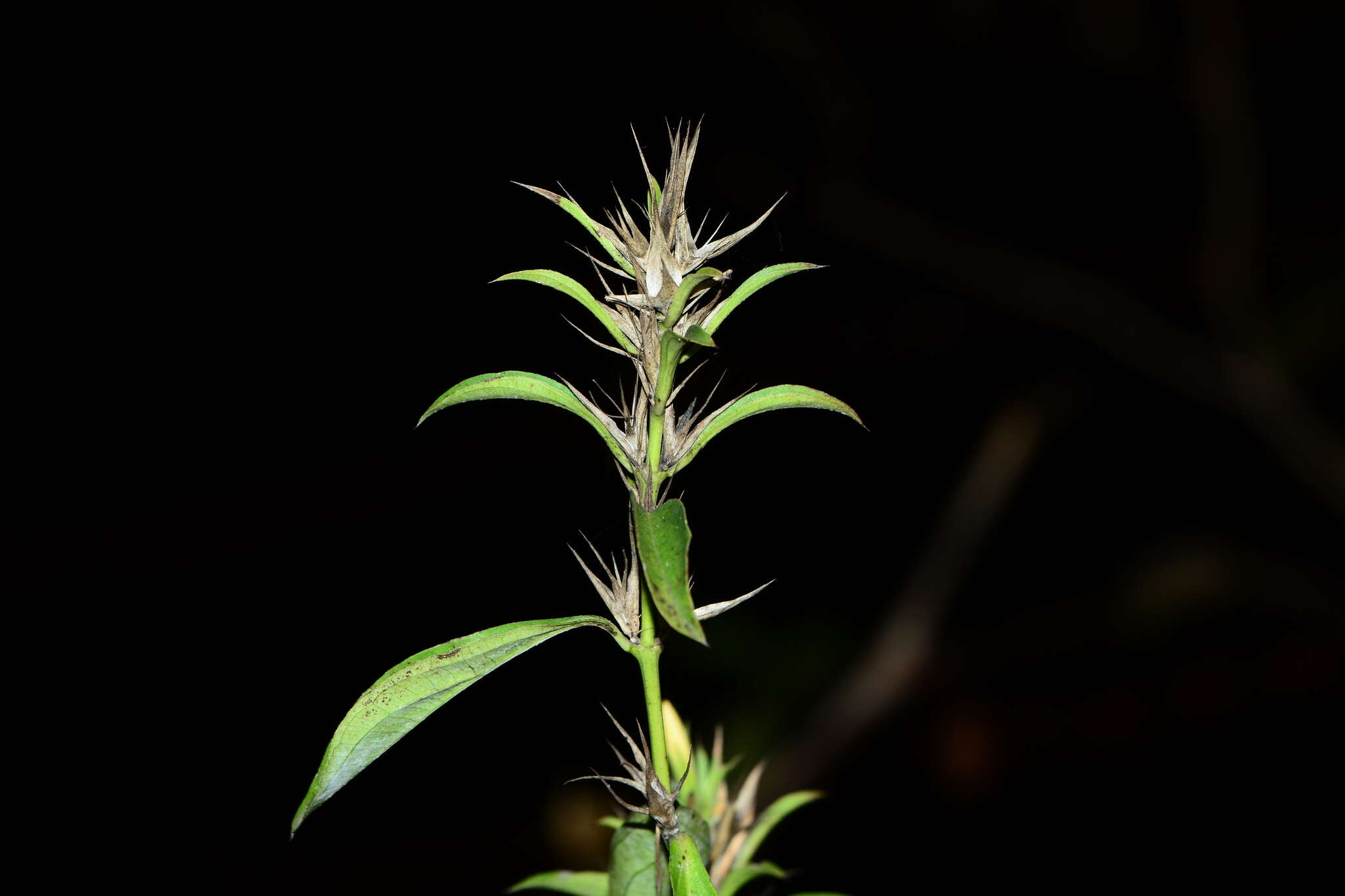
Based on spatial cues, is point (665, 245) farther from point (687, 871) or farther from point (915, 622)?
point (915, 622)

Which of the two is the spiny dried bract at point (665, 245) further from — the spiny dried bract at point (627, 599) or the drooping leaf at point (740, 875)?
the drooping leaf at point (740, 875)

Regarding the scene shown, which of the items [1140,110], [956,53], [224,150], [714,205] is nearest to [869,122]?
[956,53]

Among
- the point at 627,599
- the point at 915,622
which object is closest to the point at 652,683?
the point at 627,599

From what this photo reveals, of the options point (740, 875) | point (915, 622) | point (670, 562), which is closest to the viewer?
point (670, 562)

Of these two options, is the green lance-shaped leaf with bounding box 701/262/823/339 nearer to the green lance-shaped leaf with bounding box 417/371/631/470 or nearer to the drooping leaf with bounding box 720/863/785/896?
the green lance-shaped leaf with bounding box 417/371/631/470

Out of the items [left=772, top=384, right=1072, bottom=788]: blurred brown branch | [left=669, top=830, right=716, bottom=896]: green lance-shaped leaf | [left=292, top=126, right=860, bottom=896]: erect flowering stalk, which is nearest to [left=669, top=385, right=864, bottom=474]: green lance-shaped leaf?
[left=292, top=126, right=860, bottom=896]: erect flowering stalk

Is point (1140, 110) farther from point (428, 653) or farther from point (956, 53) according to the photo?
point (428, 653)
